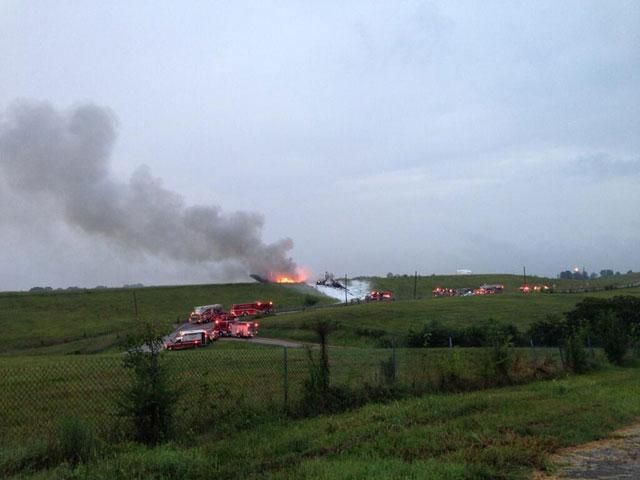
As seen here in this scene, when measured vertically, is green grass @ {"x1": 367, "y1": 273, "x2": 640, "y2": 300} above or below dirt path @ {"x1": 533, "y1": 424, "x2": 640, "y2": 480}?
above

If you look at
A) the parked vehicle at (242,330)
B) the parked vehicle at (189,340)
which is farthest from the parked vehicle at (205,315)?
the parked vehicle at (189,340)

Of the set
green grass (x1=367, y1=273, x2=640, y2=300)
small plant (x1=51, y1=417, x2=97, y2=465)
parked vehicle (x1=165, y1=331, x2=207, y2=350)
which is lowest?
parked vehicle (x1=165, y1=331, x2=207, y2=350)

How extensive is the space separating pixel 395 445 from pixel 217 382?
19.4 feet

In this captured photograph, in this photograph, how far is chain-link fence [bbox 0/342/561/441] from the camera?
1061 cm

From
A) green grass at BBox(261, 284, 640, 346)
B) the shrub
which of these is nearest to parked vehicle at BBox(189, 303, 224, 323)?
green grass at BBox(261, 284, 640, 346)

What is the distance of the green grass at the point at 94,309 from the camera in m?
50.9

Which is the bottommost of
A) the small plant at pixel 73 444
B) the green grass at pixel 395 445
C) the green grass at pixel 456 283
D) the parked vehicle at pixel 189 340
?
the parked vehicle at pixel 189 340

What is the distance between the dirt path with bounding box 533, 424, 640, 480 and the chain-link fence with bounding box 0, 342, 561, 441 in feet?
15.0

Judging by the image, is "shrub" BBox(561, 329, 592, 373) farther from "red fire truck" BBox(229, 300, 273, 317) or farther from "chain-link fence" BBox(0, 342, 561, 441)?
"red fire truck" BBox(229, 300, 273, 317)

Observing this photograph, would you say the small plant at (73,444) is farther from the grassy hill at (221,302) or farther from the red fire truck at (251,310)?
the red fire truck at (251,310)

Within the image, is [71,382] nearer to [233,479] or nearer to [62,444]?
[62,444]

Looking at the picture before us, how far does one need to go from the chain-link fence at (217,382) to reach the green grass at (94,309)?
79.0ft

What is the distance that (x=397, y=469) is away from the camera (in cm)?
774

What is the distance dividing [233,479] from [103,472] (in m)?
1.45
